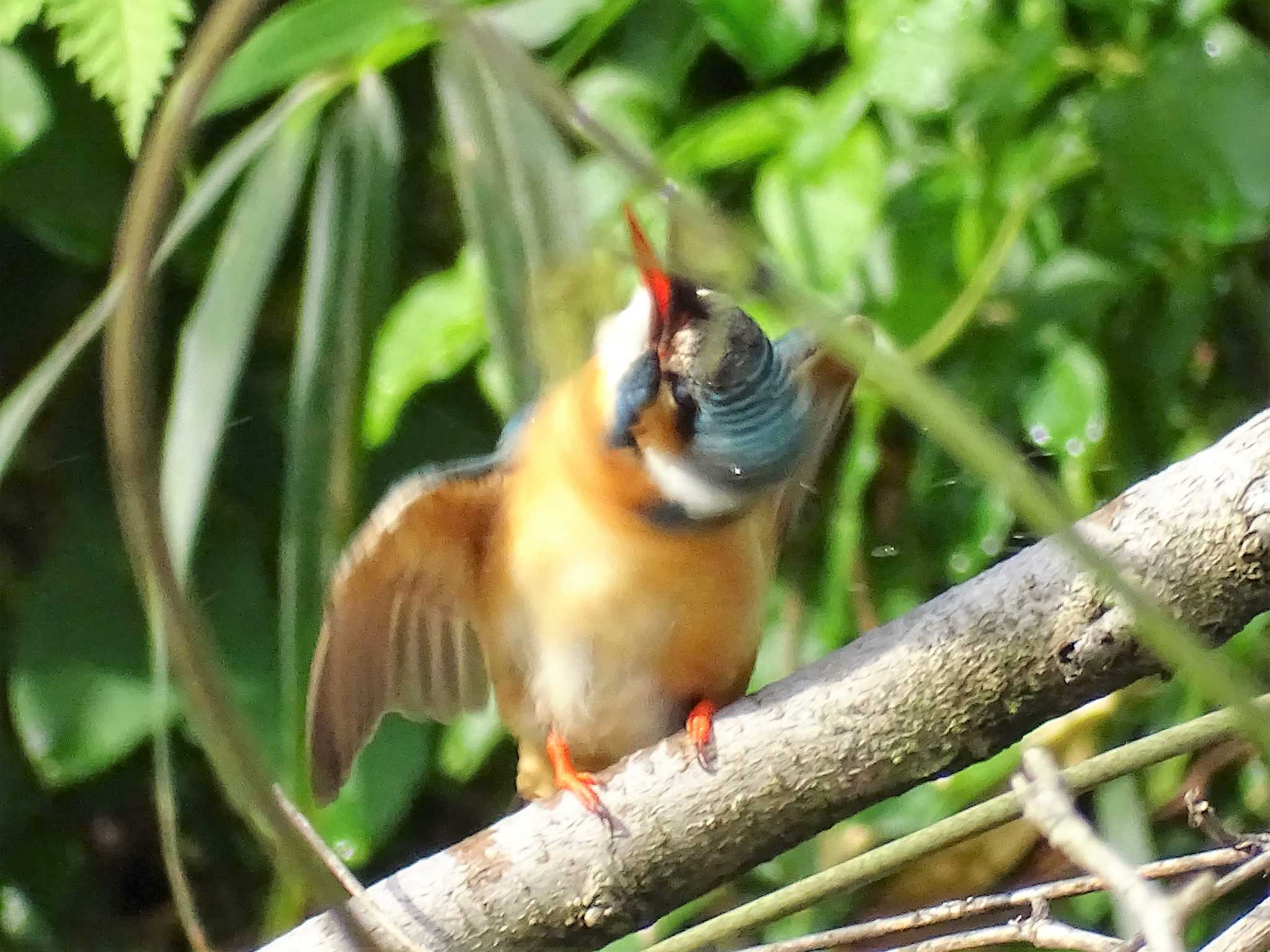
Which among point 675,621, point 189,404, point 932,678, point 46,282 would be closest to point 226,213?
point 46,282

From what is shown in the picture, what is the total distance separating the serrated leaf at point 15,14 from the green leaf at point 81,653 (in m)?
0.45

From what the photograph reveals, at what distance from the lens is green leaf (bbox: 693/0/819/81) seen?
920 mm

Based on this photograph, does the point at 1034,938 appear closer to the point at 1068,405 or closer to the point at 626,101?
the point at 1068,405

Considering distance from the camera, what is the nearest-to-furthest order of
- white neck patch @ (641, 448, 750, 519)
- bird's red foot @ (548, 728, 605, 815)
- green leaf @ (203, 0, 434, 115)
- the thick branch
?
the thick branch → bird's red foot @ (548, 728, 605, 815) → white neck patch @ (641, 448, 750, 519) → green leaf @ (203, 0, 434, 115)

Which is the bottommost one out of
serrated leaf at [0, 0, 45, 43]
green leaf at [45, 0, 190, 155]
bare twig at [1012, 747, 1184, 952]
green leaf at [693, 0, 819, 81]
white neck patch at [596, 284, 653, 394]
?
bare twig at [1012, 747, 1184, 952]

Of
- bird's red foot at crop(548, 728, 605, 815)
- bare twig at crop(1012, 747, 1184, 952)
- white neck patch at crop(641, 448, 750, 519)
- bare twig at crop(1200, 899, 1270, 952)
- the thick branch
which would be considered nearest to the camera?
bare twig at crop(1012, 747, 1184, 952)

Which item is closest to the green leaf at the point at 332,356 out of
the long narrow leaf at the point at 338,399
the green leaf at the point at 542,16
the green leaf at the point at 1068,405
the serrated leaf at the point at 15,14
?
the long narrow leaf at the point at 338,399

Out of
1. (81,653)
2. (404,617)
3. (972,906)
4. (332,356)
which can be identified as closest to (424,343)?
(332,356)

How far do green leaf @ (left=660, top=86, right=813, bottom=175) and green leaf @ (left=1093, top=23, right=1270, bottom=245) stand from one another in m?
0.19

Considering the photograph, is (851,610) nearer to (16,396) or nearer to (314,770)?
(314,770)

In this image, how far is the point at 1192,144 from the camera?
2.81 feet

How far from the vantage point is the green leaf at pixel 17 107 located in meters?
1.06

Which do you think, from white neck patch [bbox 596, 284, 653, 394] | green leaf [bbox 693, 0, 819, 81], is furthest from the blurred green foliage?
white neck patch [bbox 596, 284, 653, 394]

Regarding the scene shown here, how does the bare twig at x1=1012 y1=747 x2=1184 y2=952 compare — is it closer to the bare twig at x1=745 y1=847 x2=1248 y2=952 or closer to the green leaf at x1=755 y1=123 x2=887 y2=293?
the bare twig at x1=745 y1=847 x2=1248 y2=952
